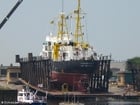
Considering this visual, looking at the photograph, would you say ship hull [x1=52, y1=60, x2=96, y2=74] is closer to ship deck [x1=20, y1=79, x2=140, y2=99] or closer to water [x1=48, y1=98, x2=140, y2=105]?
ship deck [x1=20, y1=79, x2=140, y2=99]

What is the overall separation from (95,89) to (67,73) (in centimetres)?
636

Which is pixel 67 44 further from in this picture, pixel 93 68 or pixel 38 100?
pixel 38 100

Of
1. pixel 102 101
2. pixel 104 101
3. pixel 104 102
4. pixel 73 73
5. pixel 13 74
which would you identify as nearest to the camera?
pixel 104 102

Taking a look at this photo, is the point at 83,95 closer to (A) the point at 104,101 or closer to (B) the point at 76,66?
(A) the point at 104,101

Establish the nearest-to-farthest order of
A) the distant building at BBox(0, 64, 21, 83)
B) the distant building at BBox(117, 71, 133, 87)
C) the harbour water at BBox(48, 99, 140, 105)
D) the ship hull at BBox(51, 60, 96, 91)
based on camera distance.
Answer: the harbour water at BBox(48, 99, 140, 105), the ship hull at BBox(51, 60, 96, 91), the distant building at BBox(0, 64, 21, 83), the distant building at BBox(117, 71, 133, 87)

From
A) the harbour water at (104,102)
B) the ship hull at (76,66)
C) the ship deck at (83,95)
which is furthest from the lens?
the ship hull at (76,66)

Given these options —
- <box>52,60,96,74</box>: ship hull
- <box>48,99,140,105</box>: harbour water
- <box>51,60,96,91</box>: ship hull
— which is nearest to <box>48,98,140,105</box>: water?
<box>48,99,140,105</box>: harbour water

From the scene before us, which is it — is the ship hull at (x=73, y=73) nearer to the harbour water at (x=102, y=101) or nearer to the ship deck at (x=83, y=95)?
the ship deck at (x=83, y=95)

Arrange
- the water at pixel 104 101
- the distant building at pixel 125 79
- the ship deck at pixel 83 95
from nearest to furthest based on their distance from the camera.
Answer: the water at pixel 104 101
the ship deck at pixel 83 95
the distant building at pixel 125 79

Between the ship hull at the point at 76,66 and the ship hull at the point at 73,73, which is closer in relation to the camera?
the ship hull at the point at 73,73

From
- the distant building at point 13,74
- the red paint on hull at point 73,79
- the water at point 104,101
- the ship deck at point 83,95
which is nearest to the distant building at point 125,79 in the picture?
the distant building at point 13,74

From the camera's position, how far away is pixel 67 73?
112750 millimetres

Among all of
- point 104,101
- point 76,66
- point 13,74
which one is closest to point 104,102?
point 104,101

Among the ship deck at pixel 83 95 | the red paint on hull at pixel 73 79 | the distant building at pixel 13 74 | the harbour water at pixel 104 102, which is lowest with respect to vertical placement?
the harbour water at pixel 104 102
